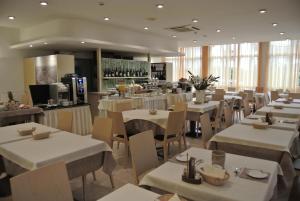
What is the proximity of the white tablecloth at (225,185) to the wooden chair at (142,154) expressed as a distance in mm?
366

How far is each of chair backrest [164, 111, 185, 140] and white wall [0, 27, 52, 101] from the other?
5.65 metres

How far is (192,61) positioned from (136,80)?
4402 mm

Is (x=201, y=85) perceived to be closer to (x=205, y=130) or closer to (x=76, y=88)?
(x=205, y=130)

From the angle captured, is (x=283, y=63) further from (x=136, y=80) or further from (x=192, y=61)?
(x=136, y=80)

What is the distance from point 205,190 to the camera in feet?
5.01

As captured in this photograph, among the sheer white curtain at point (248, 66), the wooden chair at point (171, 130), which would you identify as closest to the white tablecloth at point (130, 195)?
the wooden chair at point (171, 130)

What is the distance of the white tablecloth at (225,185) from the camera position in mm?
1468

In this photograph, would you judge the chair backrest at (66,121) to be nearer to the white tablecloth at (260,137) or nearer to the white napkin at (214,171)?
the white tablecloth at (260,137)

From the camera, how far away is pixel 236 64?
438 inches

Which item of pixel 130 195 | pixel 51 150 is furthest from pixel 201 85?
pixel 130 195

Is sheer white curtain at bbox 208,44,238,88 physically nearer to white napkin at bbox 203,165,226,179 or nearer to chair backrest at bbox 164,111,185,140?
chair backrest at bbox 164,111,185,140

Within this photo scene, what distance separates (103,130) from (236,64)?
31.2ft

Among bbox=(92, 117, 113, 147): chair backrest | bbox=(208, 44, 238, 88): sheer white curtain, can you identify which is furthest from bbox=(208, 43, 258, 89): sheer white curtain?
bbox=(92, 117, 113, 147): chair backrest

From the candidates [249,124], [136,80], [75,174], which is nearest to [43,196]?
[75,174]
